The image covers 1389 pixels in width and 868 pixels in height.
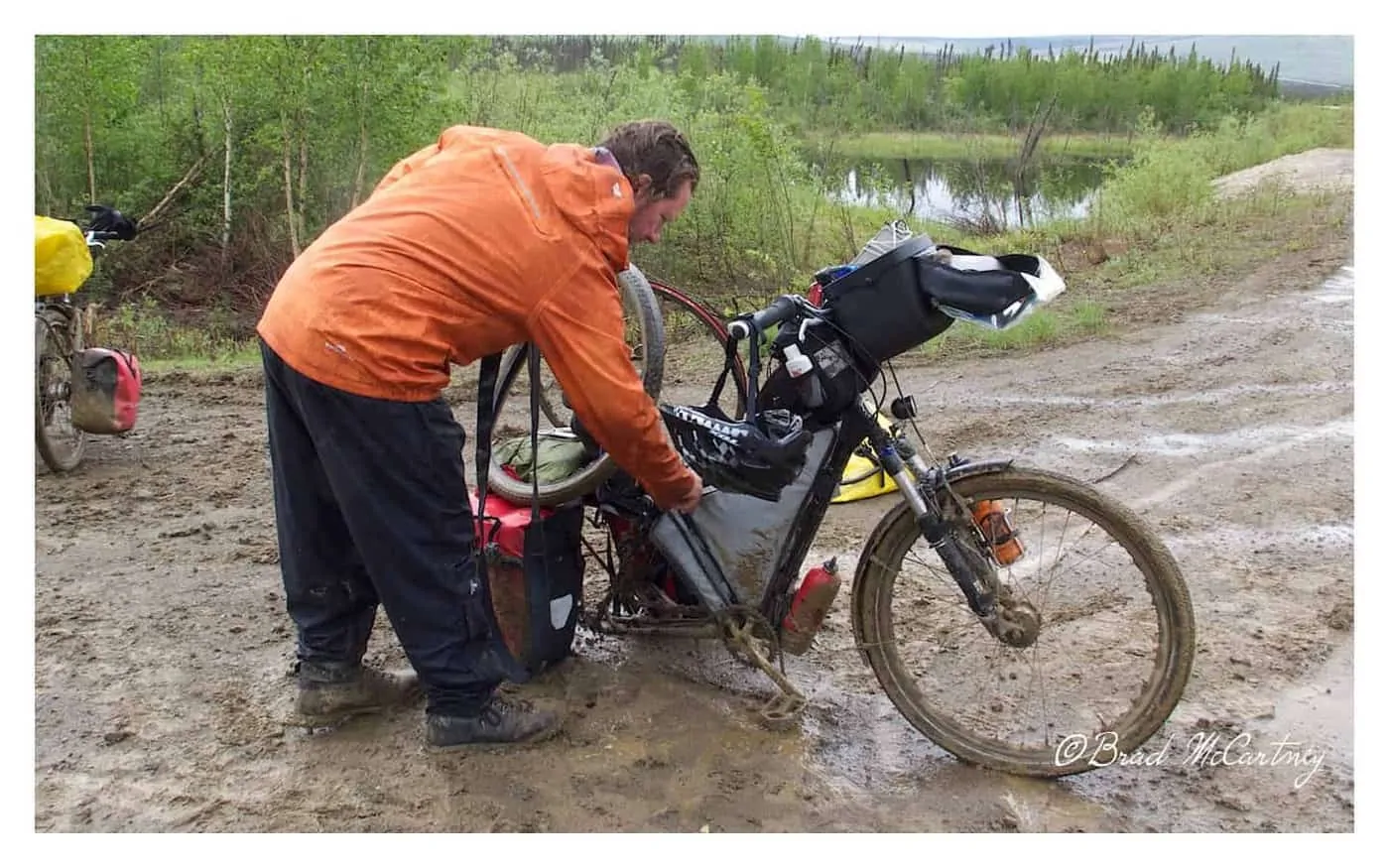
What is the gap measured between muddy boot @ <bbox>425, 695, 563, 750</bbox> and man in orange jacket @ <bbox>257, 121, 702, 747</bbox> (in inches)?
0.4

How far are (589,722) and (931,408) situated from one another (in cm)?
363

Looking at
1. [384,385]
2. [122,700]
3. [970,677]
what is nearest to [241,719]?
[122,700]

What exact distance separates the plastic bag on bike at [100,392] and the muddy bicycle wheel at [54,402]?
0.05 metres

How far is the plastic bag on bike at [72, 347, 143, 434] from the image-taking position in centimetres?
539

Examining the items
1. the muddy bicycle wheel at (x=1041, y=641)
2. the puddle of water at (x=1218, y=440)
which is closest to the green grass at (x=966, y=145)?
the puddle of water at (x=1218, y=440)

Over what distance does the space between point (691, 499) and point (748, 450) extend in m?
0.20

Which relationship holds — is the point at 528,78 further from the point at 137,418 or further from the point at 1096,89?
the point at 1096,89

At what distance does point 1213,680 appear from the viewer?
3.42 metres

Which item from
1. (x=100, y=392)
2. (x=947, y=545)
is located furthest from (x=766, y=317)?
(x=100, y=392)

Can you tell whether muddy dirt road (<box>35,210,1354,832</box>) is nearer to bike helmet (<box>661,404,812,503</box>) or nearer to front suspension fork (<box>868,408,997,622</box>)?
front suspension fork (<box>868,408,997,622</box>)

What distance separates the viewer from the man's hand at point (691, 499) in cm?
301

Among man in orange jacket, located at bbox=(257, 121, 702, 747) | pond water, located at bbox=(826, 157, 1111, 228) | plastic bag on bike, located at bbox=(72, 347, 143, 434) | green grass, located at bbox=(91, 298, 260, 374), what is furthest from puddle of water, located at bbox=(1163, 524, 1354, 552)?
pond water, located at bbox=(826, 157, 1111, 228)

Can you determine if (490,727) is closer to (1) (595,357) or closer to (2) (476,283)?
(1) (595,357)

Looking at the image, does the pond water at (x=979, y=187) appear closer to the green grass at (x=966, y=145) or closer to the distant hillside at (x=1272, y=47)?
the green grass at (x=966, y=145)
